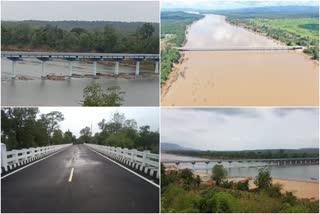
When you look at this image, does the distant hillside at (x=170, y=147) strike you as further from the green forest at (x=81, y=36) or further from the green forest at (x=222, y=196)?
the green forest at (x=81, y=36)

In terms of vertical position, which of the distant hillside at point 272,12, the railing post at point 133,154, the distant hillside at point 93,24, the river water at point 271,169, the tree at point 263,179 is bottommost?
the tree at point 263,179

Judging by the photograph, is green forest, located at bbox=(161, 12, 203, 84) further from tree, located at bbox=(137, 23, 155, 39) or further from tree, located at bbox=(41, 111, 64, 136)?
tree, located at bbox=(41, 111, 64, 136)

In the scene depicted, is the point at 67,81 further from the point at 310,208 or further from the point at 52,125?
the point at 310,208

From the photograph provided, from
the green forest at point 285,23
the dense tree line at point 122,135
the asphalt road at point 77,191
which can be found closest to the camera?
the asphalt road at point 77,191

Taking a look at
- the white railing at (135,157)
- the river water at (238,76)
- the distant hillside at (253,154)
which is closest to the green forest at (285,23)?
the river water at (238,76)

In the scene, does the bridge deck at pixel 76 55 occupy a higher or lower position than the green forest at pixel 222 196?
higher

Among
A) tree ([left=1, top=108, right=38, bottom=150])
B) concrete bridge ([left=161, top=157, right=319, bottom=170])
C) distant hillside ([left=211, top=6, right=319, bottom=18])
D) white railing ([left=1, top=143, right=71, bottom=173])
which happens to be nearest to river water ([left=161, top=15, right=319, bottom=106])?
distant hillside ([left=211, top=6, right=319, bottom=18])
